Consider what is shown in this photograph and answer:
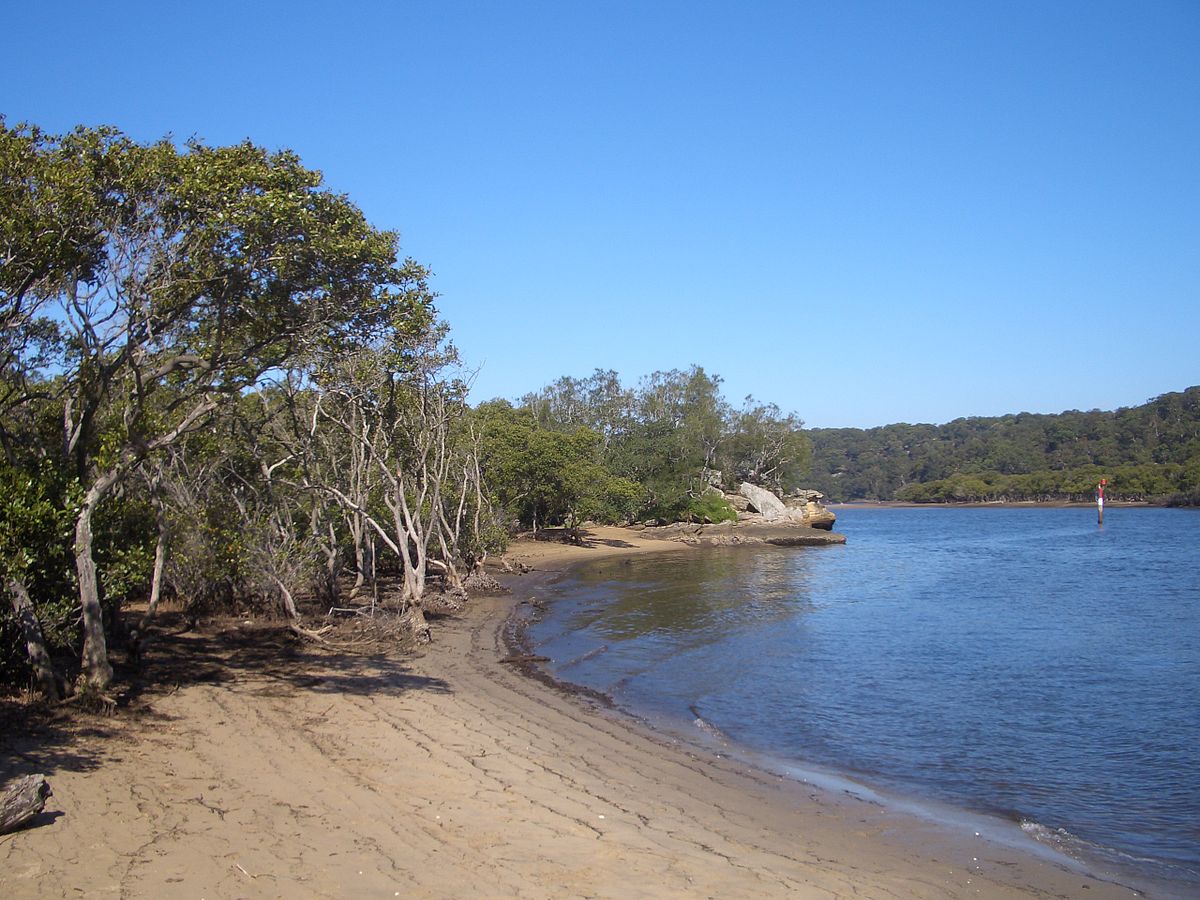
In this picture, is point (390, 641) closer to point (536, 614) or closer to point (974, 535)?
point (536, 614)

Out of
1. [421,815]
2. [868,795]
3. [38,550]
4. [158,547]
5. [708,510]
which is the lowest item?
[868,795]

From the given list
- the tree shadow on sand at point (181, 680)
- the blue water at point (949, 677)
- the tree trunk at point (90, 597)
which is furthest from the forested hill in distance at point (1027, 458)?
the tree trunk at point (90, 597)

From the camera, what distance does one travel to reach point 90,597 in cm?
1016

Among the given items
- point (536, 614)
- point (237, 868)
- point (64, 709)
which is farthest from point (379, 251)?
point (536, 614)

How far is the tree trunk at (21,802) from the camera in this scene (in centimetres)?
648

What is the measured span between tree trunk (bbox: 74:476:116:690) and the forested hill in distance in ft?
392

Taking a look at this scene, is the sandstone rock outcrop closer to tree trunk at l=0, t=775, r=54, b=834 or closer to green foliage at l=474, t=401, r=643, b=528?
green foliage at l=474, t=401, r=643, b=528

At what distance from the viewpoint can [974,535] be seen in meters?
74.5

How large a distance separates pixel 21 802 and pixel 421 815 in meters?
3.19

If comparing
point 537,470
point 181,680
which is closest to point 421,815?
point 181,680

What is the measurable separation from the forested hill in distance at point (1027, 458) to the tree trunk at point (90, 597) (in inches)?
4701

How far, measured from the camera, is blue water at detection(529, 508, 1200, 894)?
35.3 feet

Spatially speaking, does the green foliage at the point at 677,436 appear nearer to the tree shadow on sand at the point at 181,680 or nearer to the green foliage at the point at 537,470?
the green foliage at the point at 537,470

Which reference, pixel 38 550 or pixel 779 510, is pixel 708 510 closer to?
pixel 779 510
